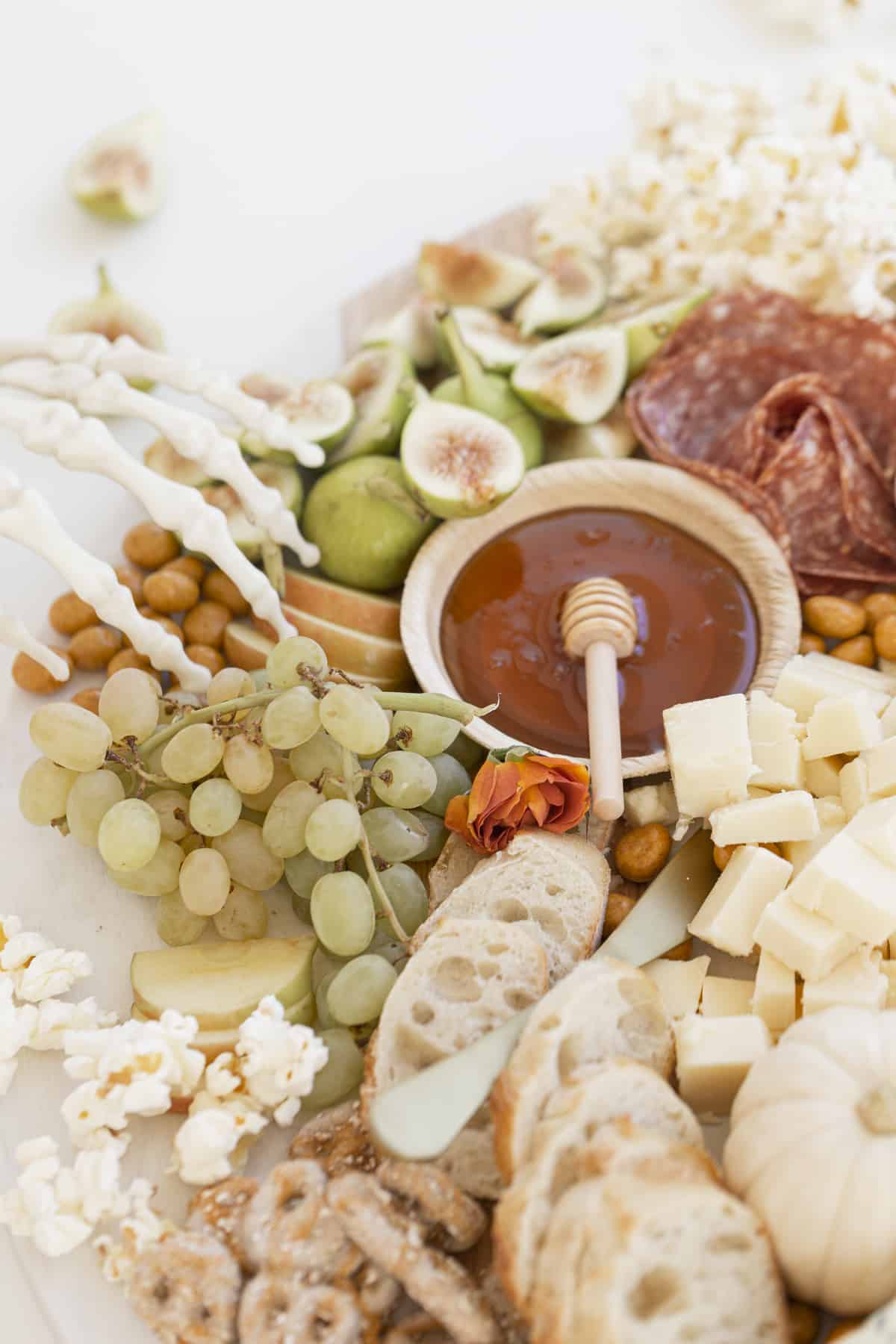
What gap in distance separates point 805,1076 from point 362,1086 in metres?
0.48

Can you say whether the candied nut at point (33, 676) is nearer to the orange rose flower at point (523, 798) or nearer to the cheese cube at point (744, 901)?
the orange rose flower at point (523, 798)

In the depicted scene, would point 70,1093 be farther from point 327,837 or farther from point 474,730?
point 474,730

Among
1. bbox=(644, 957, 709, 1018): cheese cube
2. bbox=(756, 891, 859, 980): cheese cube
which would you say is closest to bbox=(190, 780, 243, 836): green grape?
bbox=(644, 957, 709, 1018): cheese cube

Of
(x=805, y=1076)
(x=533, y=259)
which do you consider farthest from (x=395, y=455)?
Answer: (x=805, y=1076)

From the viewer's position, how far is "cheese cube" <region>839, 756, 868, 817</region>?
1470mm

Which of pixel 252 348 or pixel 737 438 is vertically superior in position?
pixel 252 348

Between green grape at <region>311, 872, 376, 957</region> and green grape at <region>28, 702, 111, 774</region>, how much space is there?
332 mm

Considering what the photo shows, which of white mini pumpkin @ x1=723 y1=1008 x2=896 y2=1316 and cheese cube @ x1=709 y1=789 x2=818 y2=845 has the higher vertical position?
cheese cube @ x1=709 y1=789 x2=818 y2=845

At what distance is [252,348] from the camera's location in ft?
7.56

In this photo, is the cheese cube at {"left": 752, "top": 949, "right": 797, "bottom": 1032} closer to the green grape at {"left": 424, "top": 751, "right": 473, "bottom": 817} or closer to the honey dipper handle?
the honey dipper handle

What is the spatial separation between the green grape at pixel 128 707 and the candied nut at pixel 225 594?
358 mm

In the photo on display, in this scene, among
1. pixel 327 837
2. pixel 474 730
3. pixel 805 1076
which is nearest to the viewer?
pixel 805 1076

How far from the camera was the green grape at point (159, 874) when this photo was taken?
1.47 meters

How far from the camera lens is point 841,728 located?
1.50 meters
